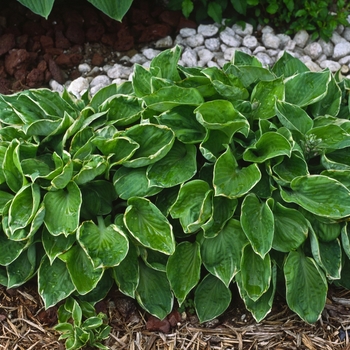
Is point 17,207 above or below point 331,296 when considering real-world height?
above

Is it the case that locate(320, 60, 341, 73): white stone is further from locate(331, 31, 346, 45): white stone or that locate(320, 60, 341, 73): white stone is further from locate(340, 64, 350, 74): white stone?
locate(331, 31, 346, 45): white stone

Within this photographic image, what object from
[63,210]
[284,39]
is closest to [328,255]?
[63,210]

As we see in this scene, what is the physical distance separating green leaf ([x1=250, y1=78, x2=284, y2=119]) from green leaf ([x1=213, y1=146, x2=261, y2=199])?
269mm

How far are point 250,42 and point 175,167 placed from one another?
65.5 inches

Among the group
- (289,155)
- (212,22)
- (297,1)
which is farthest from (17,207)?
(297,1)

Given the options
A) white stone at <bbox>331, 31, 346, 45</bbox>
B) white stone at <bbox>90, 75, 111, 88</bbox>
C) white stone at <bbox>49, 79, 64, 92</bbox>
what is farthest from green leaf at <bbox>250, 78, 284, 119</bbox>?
white stone at <bbox>331, 31, 346, 45</bbox>

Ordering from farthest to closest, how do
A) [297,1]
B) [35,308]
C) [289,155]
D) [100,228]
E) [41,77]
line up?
[297,1]
[41,77]
[35,308]
[100,228]
[289,155]

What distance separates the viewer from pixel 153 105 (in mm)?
2156

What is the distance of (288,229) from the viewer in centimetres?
211

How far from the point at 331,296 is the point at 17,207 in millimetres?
1289

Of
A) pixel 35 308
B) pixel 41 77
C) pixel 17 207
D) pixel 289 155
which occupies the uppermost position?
pixel 289 155

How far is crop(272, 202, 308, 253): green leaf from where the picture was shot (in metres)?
2.08

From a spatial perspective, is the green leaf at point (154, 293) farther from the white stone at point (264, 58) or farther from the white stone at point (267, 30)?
the white stone at point (267, 30)

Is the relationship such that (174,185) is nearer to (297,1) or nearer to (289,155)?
(289,155)
